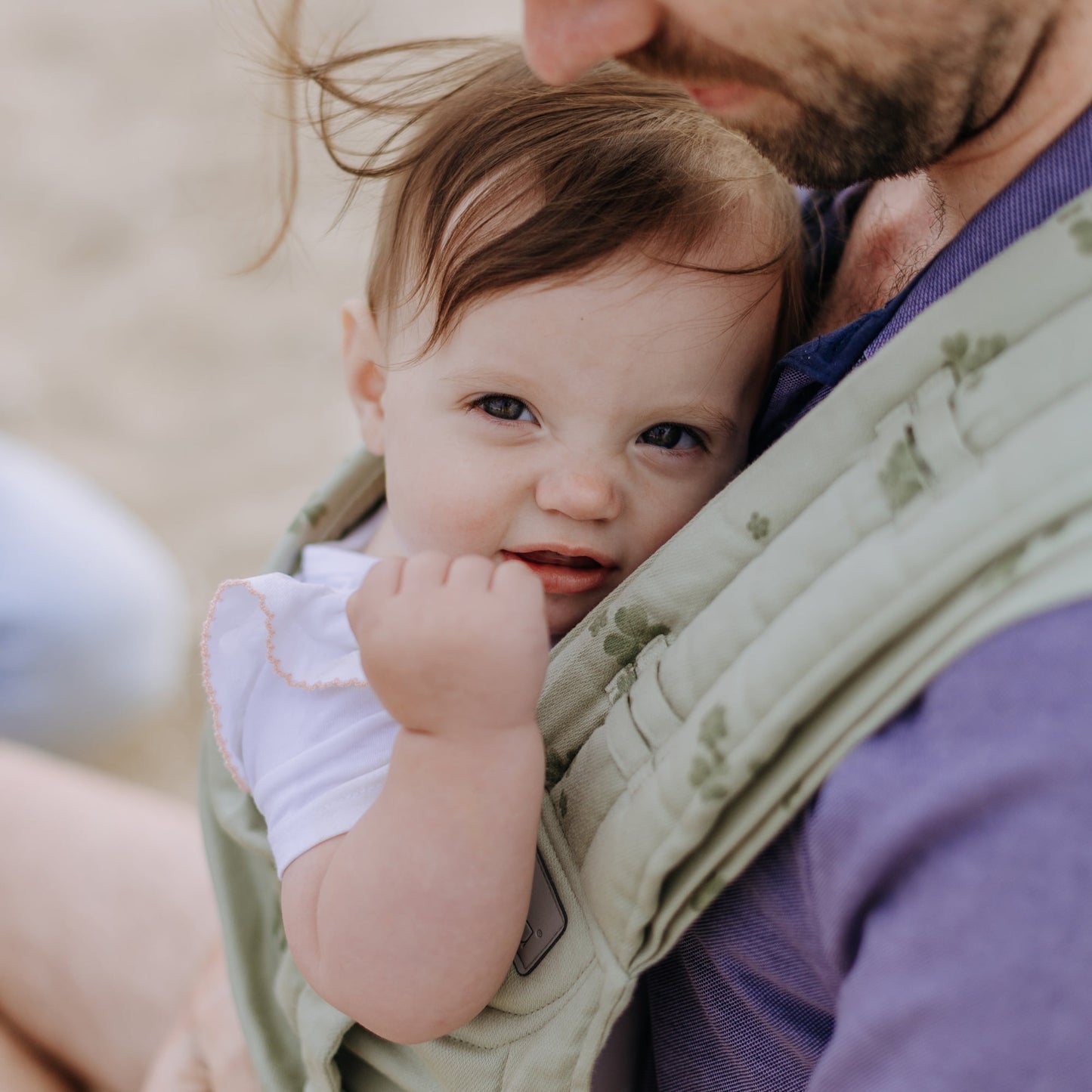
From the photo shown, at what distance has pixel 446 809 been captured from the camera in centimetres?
80

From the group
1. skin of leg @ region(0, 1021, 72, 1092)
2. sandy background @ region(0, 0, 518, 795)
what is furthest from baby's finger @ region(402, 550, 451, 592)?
sandy background @ region(0, 0, 518, 795)

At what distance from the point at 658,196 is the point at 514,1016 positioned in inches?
26.5

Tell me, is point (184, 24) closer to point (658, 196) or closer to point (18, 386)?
point (18, 386)

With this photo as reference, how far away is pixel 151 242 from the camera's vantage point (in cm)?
364

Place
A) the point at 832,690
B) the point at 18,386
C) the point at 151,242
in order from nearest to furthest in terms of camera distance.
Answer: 1. the point at 832,690
2. the point at 18,386
3. the point at 151,242

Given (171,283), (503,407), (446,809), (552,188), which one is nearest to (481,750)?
(446,809)

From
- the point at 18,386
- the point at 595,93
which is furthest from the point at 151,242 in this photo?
the point at 595,93

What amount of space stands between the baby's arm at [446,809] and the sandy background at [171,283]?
175 centimetres

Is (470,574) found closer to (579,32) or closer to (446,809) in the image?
(446,809)

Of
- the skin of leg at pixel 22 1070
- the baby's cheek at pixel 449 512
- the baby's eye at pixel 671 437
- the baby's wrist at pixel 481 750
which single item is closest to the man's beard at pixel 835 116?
the baby's eye at pixel 671 437

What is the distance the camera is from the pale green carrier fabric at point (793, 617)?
0.63m

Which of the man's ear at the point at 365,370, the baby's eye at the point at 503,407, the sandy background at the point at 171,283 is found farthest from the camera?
the sandy background at the point at 171,283

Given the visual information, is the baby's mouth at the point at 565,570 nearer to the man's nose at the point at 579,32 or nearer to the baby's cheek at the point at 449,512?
the baby's cheek at the point at 449,512

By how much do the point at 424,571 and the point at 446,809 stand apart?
0.57 feet
